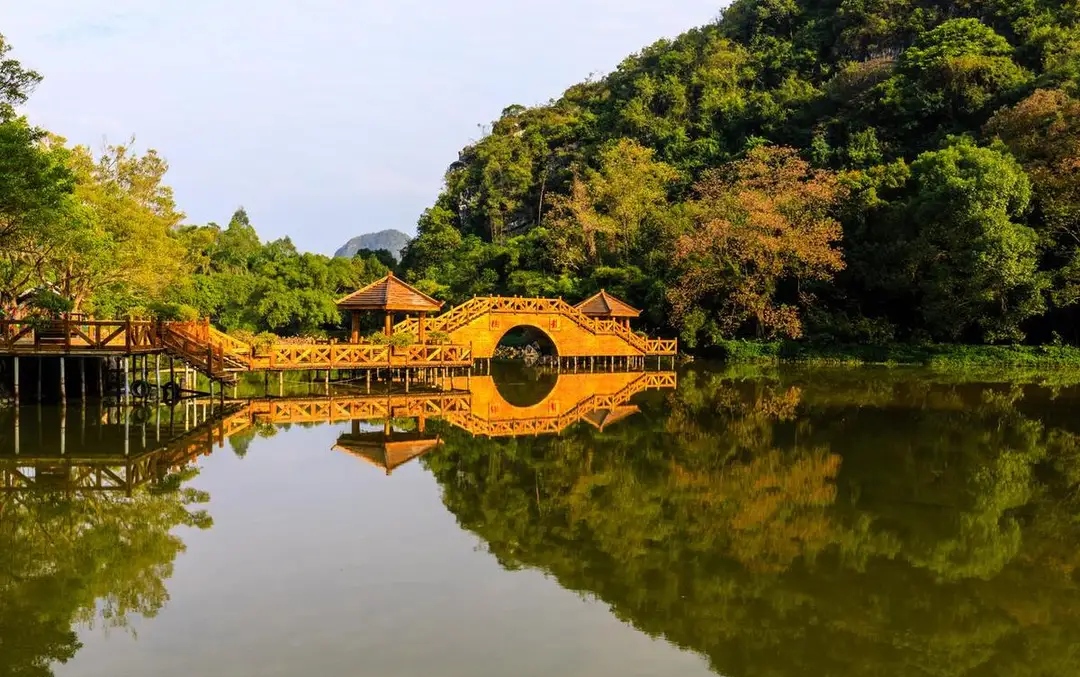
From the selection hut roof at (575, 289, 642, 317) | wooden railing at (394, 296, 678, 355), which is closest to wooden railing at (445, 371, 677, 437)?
wooden railing at (394, 296, 678, 355)

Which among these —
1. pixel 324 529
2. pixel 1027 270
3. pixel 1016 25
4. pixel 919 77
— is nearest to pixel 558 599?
pixel 324 529

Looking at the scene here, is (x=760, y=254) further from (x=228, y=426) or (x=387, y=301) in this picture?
(x=228, y=426)

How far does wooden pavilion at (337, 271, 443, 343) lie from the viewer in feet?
84.5

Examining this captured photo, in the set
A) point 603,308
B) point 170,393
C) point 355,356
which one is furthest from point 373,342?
point 603,308

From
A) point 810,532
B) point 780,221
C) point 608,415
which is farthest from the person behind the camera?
point 780,221

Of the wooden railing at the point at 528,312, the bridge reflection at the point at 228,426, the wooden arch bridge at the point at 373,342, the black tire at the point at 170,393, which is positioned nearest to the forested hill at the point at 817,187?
the wooden railing at the point at 528,312

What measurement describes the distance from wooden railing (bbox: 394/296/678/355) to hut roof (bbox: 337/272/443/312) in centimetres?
149

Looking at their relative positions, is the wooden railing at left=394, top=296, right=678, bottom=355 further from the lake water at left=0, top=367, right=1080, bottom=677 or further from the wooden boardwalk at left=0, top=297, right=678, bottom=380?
the lake water at left=0, top=367, right=1080, bottom=677

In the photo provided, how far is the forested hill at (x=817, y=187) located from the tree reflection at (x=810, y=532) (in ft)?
59.8

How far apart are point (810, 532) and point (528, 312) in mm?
23701

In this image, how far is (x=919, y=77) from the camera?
46.1 m

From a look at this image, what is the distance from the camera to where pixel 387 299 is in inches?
1009

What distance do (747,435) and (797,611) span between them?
29.2ft

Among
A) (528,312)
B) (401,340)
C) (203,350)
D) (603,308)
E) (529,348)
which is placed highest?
(603,308)
